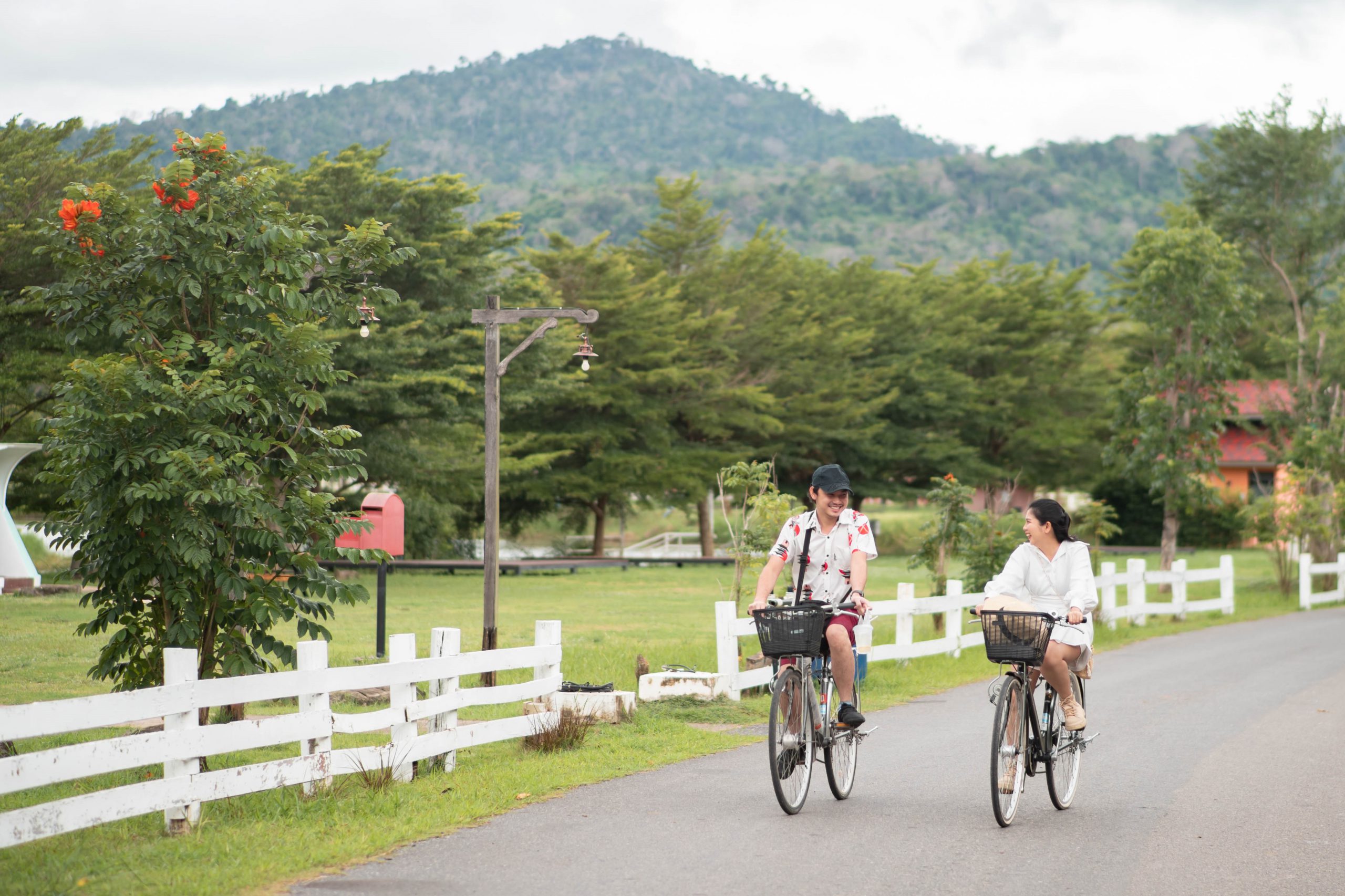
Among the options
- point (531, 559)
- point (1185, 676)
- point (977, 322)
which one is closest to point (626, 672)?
point (1185, 676)

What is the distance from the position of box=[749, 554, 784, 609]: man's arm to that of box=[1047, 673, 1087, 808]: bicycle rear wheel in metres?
1.72

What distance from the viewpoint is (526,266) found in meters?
46.0

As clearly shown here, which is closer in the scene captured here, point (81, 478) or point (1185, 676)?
point (81, 478)

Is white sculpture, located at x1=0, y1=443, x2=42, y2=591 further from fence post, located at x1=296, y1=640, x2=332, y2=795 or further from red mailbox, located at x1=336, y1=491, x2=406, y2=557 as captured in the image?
fence post, located at x1=296, y1=640, x2=332, y2=795

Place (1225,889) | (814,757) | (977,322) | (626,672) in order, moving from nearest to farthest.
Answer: (1225,889) → (814,757) → (626,672) → (977,322)

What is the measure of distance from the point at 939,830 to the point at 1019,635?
1135 millimetres

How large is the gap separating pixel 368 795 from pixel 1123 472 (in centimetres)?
2431

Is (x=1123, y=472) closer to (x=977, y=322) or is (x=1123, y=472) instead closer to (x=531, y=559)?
(x=531, y=559)

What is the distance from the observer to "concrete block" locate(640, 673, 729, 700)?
12.5 meters

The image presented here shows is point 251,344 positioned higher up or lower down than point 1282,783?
higher up

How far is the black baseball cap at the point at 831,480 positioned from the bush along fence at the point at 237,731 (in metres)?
2.79

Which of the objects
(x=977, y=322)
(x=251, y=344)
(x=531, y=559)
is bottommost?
(x=531, y=559)

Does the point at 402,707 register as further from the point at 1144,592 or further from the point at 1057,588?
the point at 1144,592

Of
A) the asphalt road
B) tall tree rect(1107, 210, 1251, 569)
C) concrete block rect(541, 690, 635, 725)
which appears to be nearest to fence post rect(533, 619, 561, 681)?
concrete block rect(541, 690, 635, 725)
